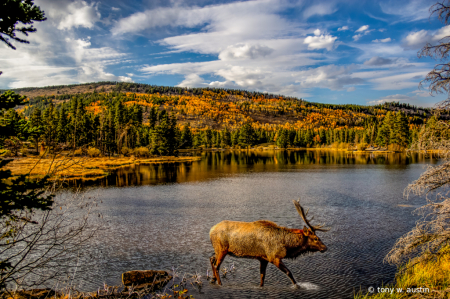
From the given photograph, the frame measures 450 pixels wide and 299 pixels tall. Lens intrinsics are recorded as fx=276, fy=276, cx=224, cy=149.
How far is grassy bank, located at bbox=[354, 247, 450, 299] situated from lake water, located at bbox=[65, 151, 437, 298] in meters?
0.93

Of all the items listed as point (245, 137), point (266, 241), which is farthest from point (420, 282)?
point (245, 137)

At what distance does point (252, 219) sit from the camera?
2142cm

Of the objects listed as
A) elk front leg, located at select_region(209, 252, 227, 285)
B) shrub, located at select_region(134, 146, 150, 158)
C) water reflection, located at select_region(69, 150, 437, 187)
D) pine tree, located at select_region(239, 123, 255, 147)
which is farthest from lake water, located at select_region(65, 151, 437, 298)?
pine tree, located at select_region(239, 123, 255, 147)

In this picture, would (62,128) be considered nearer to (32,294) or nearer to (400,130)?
(32,294)

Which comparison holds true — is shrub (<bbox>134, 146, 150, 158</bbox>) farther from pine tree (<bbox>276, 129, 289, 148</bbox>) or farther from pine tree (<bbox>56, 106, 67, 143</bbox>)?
pine tree (<bbox>276, 129, 289, 148</bbox>)

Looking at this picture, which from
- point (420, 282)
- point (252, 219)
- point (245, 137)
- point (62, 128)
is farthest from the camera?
point (245, 137)

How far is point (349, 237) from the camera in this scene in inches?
675

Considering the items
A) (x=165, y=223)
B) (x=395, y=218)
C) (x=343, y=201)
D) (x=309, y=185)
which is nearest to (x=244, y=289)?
(x=165, y=223)

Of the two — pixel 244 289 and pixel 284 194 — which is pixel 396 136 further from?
pixel 244 289

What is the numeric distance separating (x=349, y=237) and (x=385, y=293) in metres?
7.43

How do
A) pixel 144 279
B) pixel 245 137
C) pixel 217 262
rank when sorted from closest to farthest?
pixel 217 262 < pixel 144 279 < pixel 245 137

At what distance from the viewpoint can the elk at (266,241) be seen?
1009cm

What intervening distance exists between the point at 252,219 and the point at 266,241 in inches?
446

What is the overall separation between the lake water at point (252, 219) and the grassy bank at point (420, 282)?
93 centimetres
